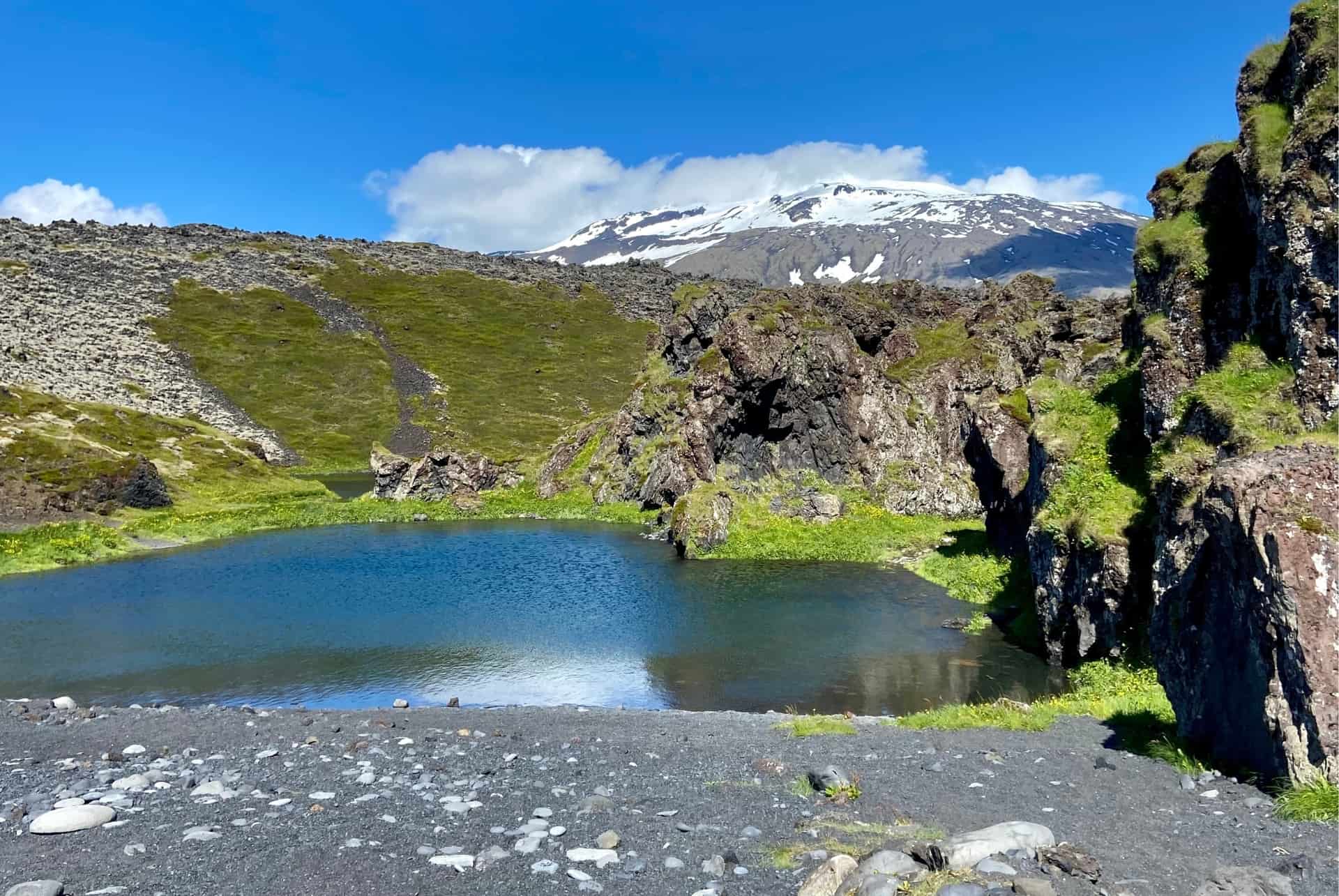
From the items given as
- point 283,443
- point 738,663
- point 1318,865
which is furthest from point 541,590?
point 283,443

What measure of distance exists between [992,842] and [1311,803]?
18.5 ft

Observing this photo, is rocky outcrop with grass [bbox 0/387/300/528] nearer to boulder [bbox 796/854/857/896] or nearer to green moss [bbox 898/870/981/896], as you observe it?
boulder [bbox 796/854/857/896]

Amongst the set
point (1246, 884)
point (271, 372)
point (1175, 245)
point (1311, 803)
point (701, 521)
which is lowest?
point (701, 521)

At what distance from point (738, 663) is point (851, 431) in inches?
1573

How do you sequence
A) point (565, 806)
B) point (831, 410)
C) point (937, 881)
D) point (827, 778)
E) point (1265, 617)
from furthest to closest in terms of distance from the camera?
point (831, 410), point (827, 778), point (565, 806), point (1265, 617), point (937, 881)

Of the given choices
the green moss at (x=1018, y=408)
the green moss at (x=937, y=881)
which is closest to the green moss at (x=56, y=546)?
the green moss at (x=937, y=881)

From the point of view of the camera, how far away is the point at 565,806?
1448 cm

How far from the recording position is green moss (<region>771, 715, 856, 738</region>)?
2055 centimetres

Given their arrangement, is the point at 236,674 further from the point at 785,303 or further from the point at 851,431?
the point at 785,303

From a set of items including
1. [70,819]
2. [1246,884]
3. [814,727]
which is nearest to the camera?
[1246,884]

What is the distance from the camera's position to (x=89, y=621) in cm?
3947

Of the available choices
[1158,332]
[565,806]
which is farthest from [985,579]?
[565,806]

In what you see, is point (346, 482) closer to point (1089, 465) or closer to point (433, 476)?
point (433, 476)

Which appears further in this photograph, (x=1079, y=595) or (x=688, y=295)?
(x=688, y=295)
